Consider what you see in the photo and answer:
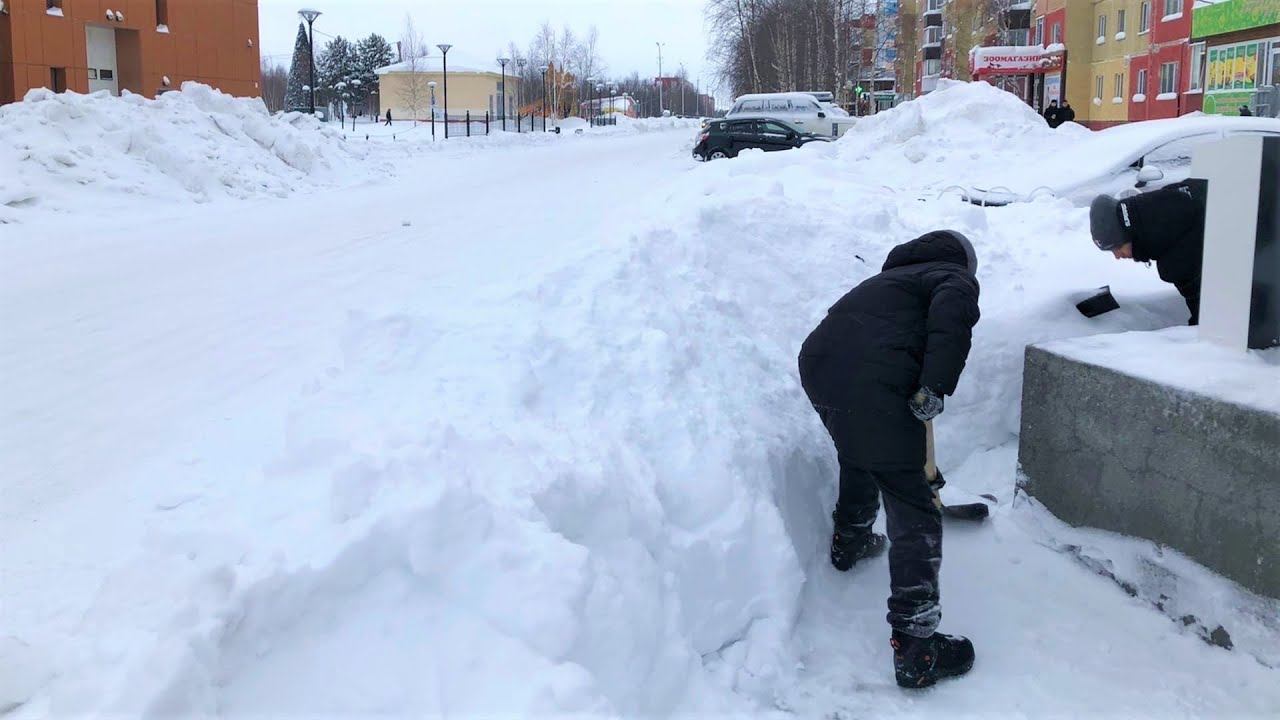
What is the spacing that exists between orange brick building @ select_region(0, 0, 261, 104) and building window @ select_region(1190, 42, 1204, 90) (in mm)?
29839

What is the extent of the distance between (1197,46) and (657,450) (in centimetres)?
3374

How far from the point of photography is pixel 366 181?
59.0 feet

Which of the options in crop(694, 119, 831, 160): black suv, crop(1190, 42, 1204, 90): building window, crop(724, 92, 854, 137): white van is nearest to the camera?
crop(694, 119, 831, 160): black suv

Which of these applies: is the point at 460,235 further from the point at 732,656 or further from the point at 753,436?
the point at 732,656

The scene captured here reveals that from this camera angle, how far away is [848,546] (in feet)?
14.8

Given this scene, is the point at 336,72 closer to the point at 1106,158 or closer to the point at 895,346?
the point at 1106,158

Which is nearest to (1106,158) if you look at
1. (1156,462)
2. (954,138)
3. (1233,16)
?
(954,138)

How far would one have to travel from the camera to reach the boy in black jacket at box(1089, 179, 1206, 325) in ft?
16.8

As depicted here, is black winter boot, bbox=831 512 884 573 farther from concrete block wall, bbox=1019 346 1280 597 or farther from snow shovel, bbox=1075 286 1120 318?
snow shovel, bbox=1075 286 1120 318

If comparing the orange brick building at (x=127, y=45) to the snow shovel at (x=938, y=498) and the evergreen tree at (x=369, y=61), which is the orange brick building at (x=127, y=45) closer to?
the snow shovel at (x=938, y=498)

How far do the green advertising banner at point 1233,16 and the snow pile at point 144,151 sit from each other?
24366 mm

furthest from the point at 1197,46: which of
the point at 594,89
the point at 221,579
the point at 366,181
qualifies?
the point at 594,89

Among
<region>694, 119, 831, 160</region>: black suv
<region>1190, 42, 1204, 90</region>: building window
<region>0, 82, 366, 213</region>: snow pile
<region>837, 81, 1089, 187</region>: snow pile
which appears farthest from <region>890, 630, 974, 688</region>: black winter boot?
<region>1190, 42, 1204, 90</region>: building window

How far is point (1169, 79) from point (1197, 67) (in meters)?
2.34
